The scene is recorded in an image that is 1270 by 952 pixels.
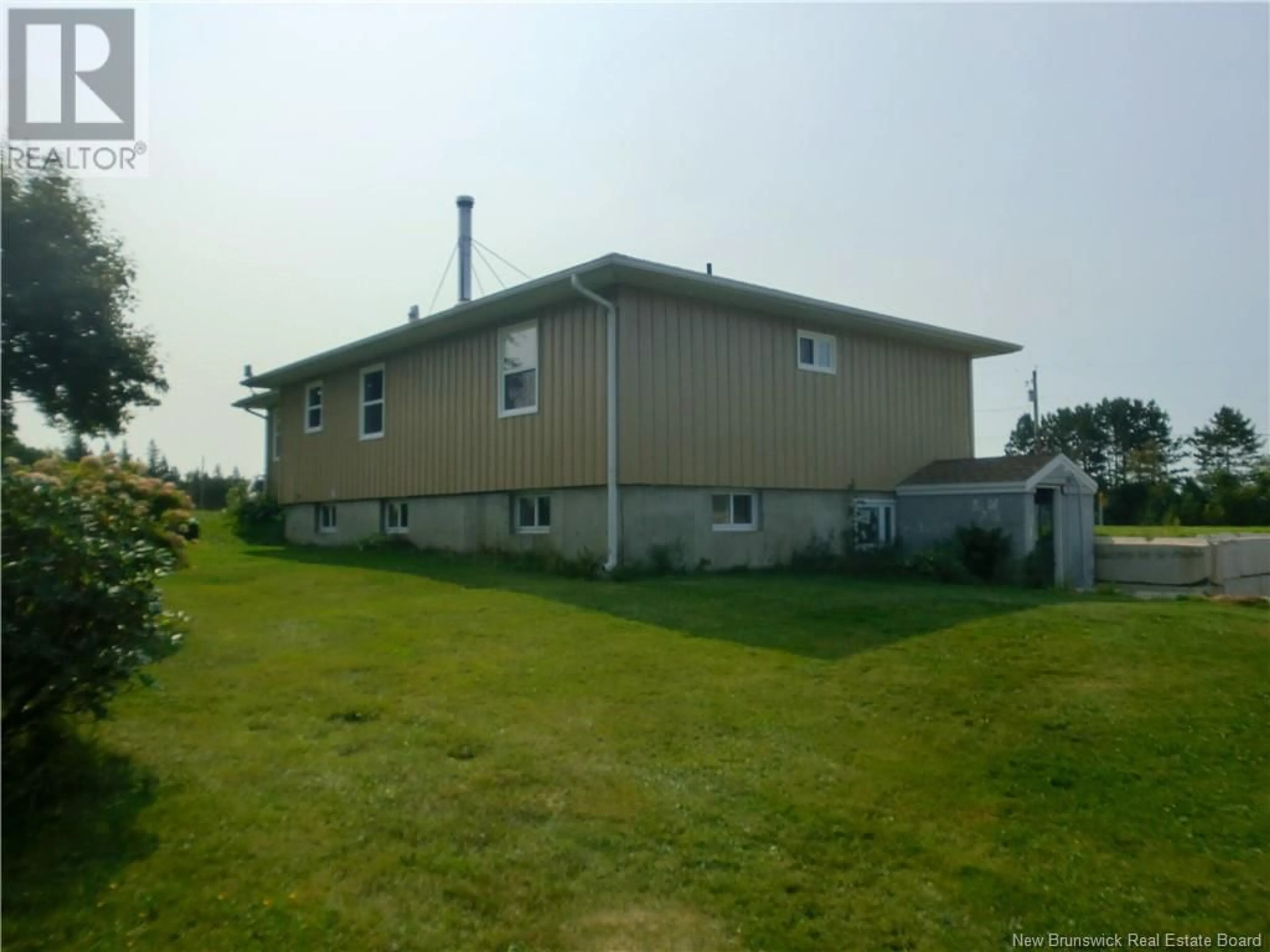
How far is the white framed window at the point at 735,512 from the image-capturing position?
14094 millimetres

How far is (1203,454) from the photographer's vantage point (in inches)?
2542

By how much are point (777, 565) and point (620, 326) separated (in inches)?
182

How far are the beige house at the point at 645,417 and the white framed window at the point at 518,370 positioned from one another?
0.11 feet

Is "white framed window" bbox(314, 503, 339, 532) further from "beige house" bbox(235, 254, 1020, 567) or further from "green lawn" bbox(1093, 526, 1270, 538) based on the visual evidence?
"green lawn" bbox(1093, 526, 1270, 538)

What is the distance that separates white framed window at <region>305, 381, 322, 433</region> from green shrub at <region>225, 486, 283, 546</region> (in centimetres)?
246

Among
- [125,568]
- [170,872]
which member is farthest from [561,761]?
[125,568]

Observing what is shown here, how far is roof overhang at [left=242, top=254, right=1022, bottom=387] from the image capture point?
1252 centimetres

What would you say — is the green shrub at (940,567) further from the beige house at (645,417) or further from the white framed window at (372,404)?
the white framed window at (372,404)

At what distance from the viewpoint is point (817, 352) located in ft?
52.0

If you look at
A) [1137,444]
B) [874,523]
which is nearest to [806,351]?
[874,523]

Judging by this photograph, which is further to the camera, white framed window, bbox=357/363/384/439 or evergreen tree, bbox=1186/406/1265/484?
evergreen tree, bbox=1186/406/1265/484

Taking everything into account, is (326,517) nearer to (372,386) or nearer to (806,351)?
(372,386)

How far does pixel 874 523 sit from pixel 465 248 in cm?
966

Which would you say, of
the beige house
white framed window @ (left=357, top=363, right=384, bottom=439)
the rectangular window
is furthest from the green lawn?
white framed window @ (left=357, top=363, right=384, bottom=439)
